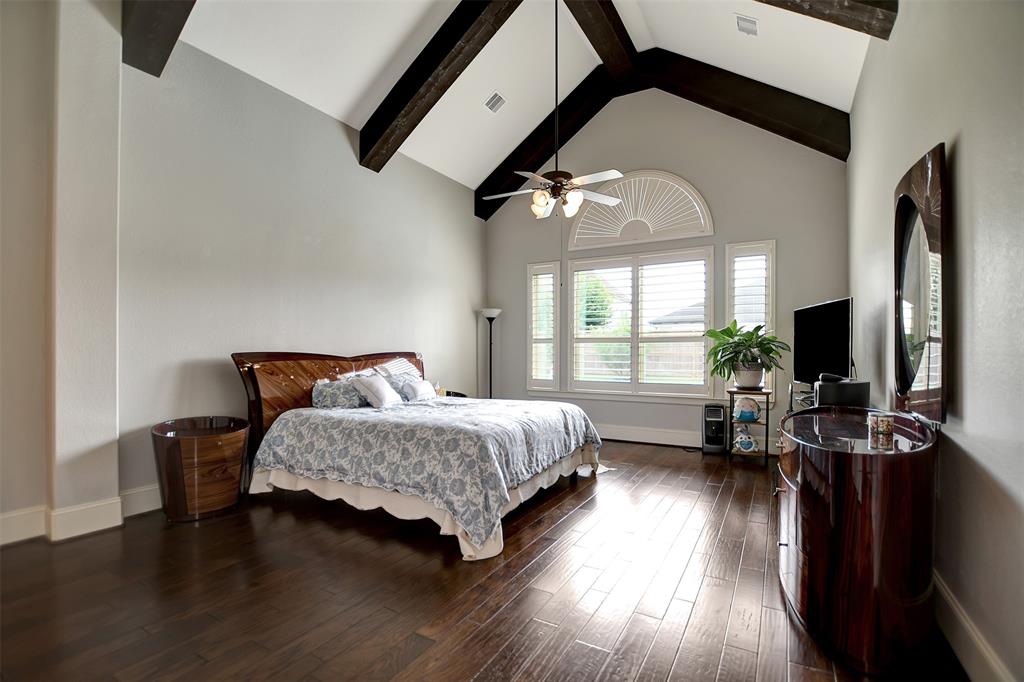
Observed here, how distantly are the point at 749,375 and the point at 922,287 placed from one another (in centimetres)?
276

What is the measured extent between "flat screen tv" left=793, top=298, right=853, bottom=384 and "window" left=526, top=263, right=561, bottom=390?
9.43 ft

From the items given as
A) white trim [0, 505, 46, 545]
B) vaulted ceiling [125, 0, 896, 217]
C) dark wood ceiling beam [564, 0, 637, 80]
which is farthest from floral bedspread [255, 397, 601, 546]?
dark wood ceiling beam [564, 0, 637, 80]

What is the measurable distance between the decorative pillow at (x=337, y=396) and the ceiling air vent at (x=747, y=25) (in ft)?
14.4

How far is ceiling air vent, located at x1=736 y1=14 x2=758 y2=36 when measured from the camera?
12.8 feet

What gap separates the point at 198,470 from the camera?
10.6ft

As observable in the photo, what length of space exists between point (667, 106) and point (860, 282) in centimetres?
298

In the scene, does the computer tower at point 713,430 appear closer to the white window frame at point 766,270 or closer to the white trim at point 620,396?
the white trim at point 620,396

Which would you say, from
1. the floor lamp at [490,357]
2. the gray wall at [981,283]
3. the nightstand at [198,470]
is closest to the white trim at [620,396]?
the floor lamp at [490,357]

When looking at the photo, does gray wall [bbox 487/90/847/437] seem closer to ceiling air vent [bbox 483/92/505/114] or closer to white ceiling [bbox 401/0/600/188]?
white ceiling [bbox 401/0/600/188]

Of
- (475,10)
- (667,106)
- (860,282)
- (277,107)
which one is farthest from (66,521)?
(667,106)

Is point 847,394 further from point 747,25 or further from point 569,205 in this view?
point 747,25

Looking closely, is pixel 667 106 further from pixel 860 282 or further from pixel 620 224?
pixel 860 282

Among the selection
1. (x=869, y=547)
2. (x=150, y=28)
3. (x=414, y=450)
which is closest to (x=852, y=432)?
(x=869, y=547)

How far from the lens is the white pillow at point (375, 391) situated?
413cm
